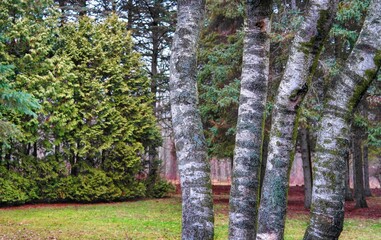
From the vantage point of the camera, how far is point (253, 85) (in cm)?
275

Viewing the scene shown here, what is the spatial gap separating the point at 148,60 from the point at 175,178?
867cm

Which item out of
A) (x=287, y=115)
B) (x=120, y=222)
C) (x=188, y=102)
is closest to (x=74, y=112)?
(x=120, y=222)

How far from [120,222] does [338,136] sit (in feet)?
26.4

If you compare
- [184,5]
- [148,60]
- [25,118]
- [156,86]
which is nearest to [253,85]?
[184,5]

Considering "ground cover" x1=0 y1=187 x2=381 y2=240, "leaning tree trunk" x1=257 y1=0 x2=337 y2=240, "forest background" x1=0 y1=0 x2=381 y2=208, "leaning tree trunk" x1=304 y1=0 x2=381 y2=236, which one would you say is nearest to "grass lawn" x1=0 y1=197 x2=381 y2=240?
"ground cover" x1=0 y1=187 x2=381 y2=240

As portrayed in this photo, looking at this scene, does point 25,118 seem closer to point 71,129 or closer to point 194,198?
point 71,129

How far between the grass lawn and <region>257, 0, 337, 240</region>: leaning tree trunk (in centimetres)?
497

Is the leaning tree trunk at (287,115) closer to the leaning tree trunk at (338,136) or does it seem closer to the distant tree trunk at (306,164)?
the leaning tree trunk at (338,136)

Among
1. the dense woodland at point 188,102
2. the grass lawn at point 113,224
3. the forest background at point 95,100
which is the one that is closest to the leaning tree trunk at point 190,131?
the dense woodland at point 188,102

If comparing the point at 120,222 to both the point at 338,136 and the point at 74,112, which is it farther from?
the point at 338,136

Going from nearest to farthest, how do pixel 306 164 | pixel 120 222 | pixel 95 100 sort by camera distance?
pixel 120 222
pixel 306 164
pixel 95 100

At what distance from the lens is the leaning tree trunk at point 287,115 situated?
2.52 metres

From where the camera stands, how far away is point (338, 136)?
2410 mm

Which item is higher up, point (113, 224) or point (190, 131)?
point (190, 131)
